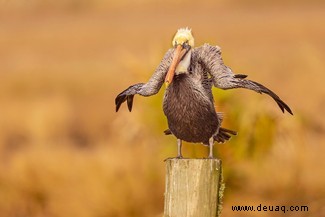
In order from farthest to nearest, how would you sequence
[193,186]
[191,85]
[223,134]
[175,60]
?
[223,134] < [193,186] < [191,85] < [175,60]

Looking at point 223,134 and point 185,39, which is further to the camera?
point 223,134

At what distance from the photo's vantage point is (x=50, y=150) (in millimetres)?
12297

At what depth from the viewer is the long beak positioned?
490 centimetres

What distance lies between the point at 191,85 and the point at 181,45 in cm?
18

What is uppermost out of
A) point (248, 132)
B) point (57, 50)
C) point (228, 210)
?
point (57, 50)

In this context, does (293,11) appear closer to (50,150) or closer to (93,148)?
(93,148)

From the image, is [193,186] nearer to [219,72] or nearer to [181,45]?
[219,72]

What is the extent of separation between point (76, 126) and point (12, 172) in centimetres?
496

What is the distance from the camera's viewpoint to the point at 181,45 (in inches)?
196

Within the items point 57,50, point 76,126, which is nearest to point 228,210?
point 76,126

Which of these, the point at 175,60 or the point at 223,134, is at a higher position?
the point at 175,60

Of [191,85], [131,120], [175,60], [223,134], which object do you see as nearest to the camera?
[175,60]

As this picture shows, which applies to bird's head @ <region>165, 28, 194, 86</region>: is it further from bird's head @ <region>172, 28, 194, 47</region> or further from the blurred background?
the blurred background

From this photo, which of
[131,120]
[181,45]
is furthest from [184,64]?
[131,120]
